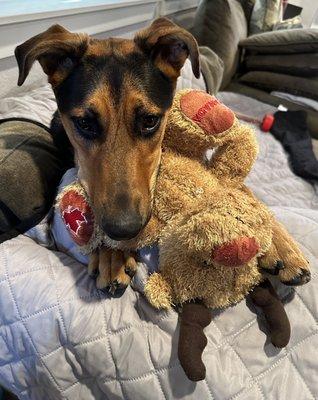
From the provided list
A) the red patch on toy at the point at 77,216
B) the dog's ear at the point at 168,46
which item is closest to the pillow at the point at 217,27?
the dog's ear at the point at 168,46

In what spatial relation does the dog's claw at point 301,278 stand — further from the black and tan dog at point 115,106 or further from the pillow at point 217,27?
the pillow at point 217,27

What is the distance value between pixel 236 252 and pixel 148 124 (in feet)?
1.45

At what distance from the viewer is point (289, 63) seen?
274 centimetres

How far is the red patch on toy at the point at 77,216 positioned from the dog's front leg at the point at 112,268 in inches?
2.6

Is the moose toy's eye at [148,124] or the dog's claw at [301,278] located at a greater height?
the moose toy's eye at [148,124]

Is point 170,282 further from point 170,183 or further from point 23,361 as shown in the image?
point 23,361

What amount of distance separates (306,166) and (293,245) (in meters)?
1.21

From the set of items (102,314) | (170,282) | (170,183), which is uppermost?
(170,183)

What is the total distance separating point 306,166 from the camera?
77.7 inches

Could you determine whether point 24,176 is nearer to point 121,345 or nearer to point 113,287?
point 113,287

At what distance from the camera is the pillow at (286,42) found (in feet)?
8.57

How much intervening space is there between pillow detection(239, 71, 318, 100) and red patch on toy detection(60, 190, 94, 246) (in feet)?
7.77

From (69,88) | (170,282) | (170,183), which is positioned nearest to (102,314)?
(170,282)

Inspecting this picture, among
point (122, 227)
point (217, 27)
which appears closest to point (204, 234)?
point (122, 227)
